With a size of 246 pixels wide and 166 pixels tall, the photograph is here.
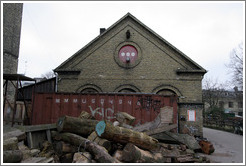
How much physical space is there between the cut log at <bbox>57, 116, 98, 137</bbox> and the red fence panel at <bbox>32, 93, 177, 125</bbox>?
2871mm

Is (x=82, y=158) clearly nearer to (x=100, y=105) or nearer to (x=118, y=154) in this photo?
(x=118, y=154)

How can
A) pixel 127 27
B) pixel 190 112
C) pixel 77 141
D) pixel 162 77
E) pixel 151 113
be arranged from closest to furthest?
pixel 77 141 < pixel 151 113 < pixel 190 112 < pixel 162 77 < pixel 127 27

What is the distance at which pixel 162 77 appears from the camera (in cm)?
1186

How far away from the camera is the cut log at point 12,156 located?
12.5 feet

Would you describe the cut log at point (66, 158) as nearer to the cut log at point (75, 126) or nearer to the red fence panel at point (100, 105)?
the cut log at point (75, 126)

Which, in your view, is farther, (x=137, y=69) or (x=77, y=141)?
(x=137, y=69)

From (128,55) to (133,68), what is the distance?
1.17 metres

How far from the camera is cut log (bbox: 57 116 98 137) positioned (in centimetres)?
506

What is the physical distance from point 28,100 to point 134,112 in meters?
8.53

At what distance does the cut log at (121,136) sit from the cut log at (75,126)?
2.30 ft

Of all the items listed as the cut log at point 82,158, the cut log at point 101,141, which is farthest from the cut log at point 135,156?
the cut log at point 82,158

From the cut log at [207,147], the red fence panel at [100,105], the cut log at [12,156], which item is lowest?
the cut log at [207,147]

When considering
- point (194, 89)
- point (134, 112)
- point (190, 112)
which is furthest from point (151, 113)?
point (194, 89)

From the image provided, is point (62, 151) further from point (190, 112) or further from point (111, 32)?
point (111, 32)
